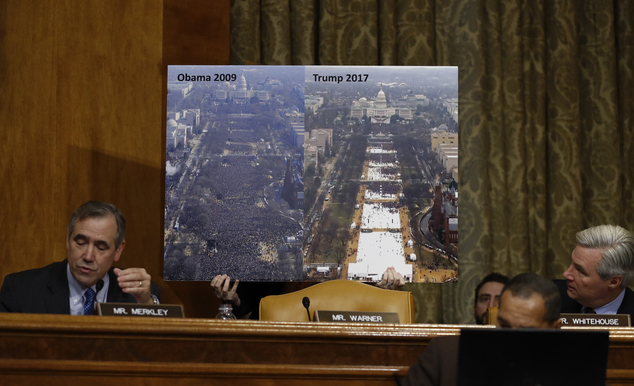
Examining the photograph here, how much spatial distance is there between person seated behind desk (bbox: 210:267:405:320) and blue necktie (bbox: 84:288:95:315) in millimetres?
605

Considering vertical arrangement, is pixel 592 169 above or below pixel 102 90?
below

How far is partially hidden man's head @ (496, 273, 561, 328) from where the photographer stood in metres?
1.66

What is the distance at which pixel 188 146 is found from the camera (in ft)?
10.6

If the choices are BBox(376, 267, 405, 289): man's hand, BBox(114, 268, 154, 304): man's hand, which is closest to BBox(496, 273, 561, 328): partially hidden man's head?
BBox(114, 268, 154, 304): man's hand

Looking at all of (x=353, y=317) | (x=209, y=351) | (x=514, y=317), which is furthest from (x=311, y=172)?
(x=514, y=317)

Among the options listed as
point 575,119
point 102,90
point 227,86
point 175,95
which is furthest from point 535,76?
point 102,90

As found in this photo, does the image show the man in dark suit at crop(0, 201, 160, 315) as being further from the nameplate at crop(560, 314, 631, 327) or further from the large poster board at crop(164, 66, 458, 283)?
the nameplate at crop(560, 314, 631, 327)

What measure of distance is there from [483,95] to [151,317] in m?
2.75

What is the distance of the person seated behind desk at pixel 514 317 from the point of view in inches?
62.9

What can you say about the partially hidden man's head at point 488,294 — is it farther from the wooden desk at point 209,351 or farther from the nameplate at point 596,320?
the wooden desk at point 209,351

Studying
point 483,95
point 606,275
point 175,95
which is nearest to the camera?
point 606,275

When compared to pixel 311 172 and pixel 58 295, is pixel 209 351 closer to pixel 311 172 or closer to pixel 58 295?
pixel 58 295

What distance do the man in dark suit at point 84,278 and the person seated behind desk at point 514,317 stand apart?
3.64ft

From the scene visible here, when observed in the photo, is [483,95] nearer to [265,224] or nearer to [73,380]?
[265,224]
